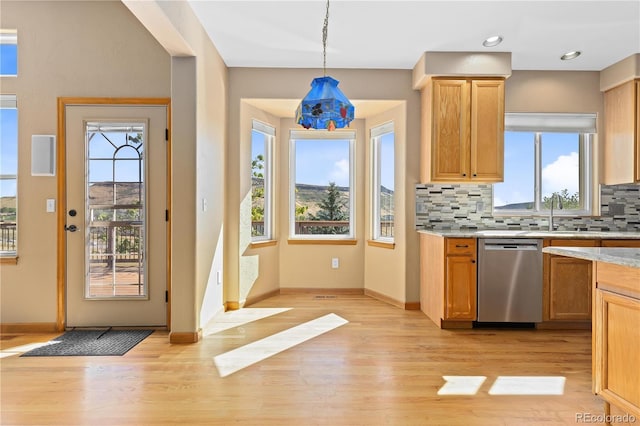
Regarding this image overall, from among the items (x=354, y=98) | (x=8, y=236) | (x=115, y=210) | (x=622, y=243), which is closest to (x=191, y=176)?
(x=115, y=210)

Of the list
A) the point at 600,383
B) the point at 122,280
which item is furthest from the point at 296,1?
the point at 600,383

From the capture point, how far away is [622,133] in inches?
163

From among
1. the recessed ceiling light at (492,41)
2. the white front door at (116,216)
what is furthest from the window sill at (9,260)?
the recessed ceiling light at (492,41)

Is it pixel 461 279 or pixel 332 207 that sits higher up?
pixel 332 207

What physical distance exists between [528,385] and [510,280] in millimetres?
1361

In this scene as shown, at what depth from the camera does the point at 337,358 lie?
293cm

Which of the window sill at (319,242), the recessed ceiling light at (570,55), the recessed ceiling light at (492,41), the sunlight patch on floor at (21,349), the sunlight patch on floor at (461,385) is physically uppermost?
the recessed ceiling light at (492,41)

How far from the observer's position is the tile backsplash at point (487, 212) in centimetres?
441

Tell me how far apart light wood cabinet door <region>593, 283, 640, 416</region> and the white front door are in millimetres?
3331

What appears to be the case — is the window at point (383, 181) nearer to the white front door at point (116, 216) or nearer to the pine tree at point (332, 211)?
the pine tree at point (332, 211)

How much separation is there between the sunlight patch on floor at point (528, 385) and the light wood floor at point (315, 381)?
0.05 m

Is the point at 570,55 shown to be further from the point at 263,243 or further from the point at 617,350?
the point at 263,243

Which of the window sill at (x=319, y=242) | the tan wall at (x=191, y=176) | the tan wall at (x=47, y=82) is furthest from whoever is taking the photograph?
the window sill at (x=319, y=242)

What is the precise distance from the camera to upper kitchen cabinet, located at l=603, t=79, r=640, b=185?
400 cm
